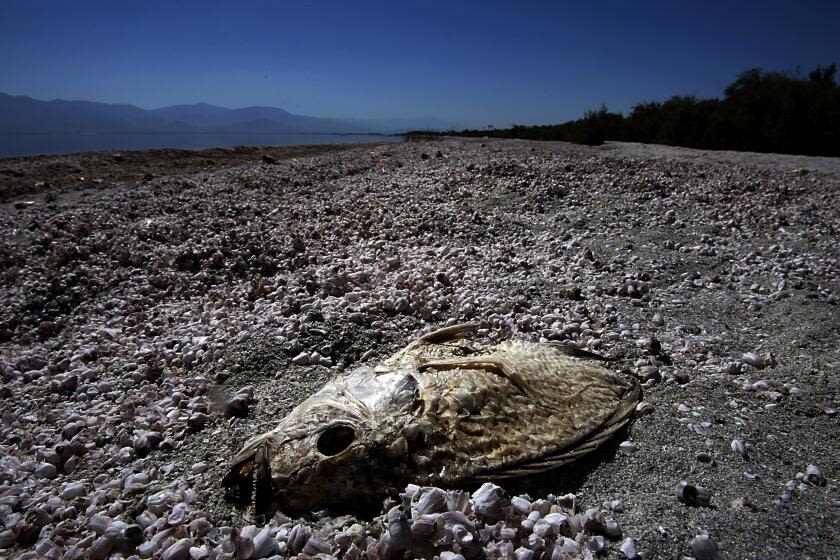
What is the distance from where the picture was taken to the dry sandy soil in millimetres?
2143

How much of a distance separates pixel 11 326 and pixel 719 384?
23.2 feet

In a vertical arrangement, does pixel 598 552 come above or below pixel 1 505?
above

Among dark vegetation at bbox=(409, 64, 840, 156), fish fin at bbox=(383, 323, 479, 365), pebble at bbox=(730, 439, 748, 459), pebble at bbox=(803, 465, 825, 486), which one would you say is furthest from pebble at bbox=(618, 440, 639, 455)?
dark vegetation at bbox=(409, 64, 840, 156)

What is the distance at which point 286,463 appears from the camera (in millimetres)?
2096

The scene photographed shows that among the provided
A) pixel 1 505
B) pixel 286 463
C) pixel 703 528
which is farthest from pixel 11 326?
pixel 703 528

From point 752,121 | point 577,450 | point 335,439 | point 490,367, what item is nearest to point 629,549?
point 577,450

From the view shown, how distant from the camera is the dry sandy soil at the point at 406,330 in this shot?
7.03 feet

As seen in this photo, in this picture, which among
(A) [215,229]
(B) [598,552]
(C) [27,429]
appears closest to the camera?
(B) [598,552]

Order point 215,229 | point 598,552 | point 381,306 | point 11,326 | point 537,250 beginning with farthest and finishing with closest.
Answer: point 215,229, point 537,250, point 11,326, point 381,306, point 598,552

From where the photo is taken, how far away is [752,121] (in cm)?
1953

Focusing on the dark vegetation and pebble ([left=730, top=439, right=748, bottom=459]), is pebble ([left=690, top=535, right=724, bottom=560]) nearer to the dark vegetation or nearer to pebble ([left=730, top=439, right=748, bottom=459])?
pebble ([left=730, top=439, right=748, bottom=459])

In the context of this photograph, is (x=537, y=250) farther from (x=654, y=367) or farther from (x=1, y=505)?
(x=1, y=505)

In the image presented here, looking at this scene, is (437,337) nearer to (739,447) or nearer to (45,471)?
(739,447)

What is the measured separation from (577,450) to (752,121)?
2319 centimetres
